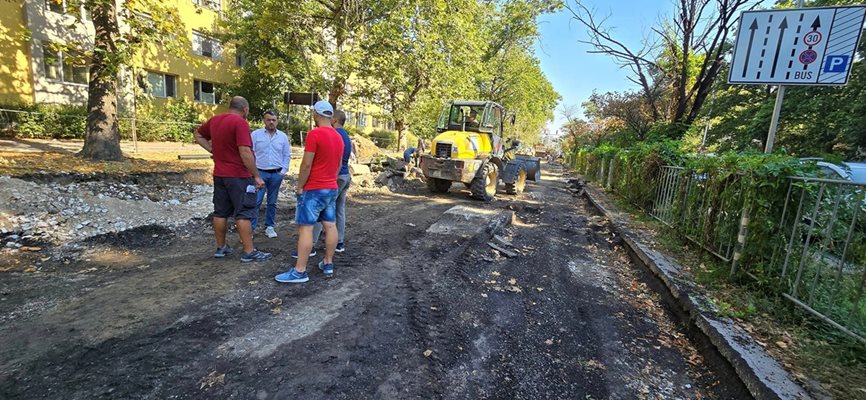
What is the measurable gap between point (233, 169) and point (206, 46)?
21.0 m

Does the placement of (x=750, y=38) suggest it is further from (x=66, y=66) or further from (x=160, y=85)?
(x=160, y=85)

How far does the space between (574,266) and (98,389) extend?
5.04 metres

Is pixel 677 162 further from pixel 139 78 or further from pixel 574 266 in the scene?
pixel 139 78

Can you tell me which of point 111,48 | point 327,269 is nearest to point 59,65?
point 111,48

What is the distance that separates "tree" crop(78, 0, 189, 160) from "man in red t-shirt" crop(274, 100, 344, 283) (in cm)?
595

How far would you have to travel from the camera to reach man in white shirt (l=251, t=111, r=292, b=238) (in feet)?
18.0

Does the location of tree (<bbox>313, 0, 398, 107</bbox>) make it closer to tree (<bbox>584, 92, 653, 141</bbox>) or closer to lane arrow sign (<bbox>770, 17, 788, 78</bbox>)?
lane arrow sign (<bbox>770, 17, 788, 78</bbox>)

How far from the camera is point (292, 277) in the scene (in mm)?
3910

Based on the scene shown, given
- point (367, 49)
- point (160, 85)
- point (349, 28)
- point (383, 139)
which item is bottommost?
point (383, 139)

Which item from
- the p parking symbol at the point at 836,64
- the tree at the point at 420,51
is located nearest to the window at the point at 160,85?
the tree at the point at 420,51

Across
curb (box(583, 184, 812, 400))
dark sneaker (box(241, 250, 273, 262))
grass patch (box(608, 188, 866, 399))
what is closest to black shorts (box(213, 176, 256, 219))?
dark sneaker (box(241, 250, 273, 262))

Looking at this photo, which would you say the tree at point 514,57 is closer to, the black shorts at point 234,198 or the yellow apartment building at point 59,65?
the yellow apartment building at point 59,65

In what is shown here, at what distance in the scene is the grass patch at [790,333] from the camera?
98.3 inches

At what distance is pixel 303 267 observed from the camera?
3.96m
